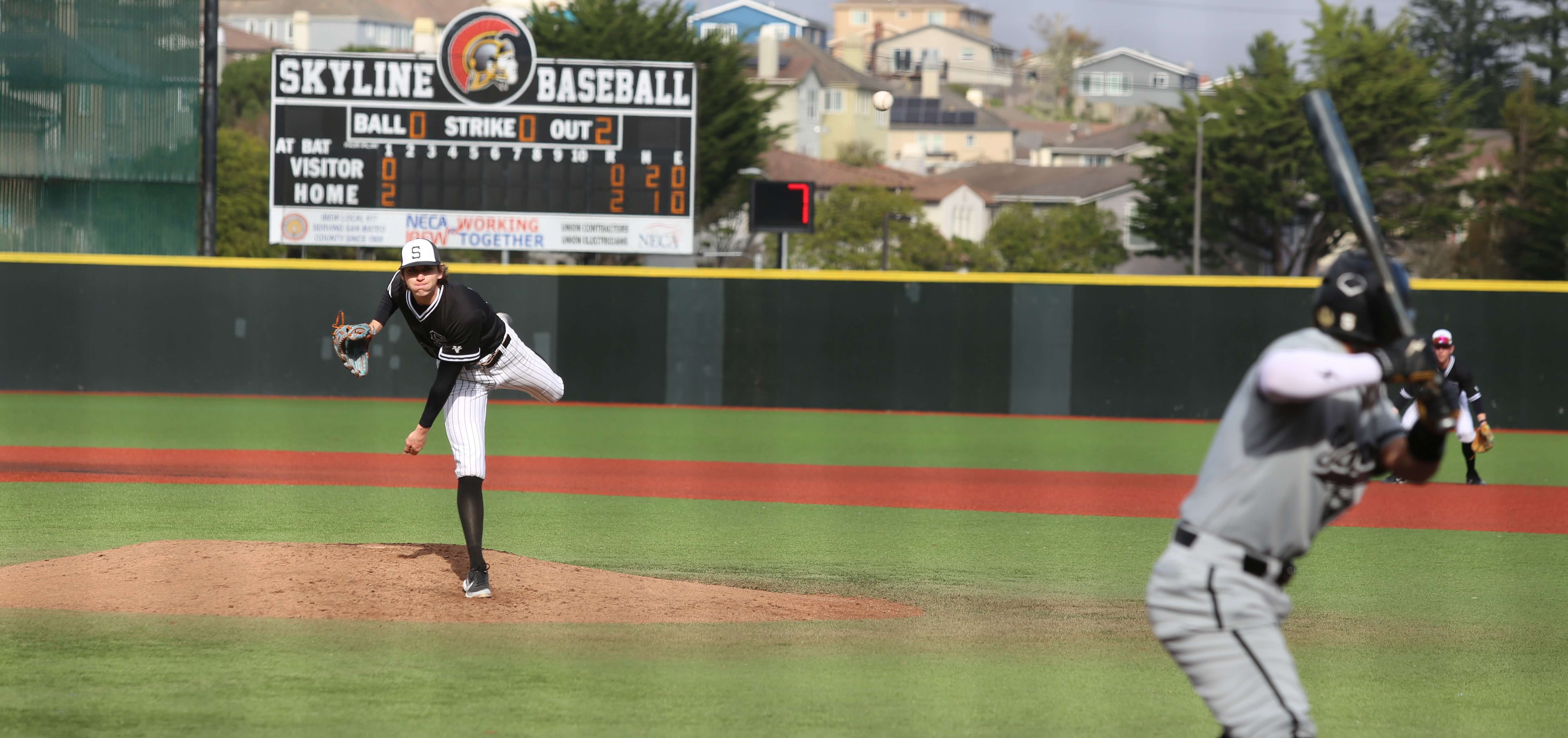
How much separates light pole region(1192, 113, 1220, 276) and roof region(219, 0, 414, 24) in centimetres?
8411

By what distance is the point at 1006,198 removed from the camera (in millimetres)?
80938

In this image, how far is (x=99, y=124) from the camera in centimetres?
2198

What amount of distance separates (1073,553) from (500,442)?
27.7 ft

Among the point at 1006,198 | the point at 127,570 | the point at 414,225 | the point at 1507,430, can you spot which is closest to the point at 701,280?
the point at 414,225

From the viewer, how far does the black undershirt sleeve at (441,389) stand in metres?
6.87

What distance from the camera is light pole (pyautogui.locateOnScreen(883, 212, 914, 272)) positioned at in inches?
2040

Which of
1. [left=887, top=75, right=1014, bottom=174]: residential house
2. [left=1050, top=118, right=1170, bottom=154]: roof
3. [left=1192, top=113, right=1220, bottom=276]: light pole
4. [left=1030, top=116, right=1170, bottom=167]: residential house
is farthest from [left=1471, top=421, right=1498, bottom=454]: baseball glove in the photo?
[left=887, top=75, right=1014, bottom=174]: residential house

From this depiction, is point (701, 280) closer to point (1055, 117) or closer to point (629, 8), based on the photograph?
point (629, 8)

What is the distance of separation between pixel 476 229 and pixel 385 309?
599 inches

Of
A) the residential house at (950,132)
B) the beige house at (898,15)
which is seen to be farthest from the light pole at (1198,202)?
the beige house at (898,15)

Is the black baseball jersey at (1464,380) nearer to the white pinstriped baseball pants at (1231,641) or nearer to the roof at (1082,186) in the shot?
the white pinstriped baseball pants at (1231,641)

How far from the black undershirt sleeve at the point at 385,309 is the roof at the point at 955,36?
137m

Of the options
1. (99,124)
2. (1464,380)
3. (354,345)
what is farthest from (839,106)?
(354,345)

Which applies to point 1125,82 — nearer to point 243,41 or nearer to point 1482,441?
point 243,41
